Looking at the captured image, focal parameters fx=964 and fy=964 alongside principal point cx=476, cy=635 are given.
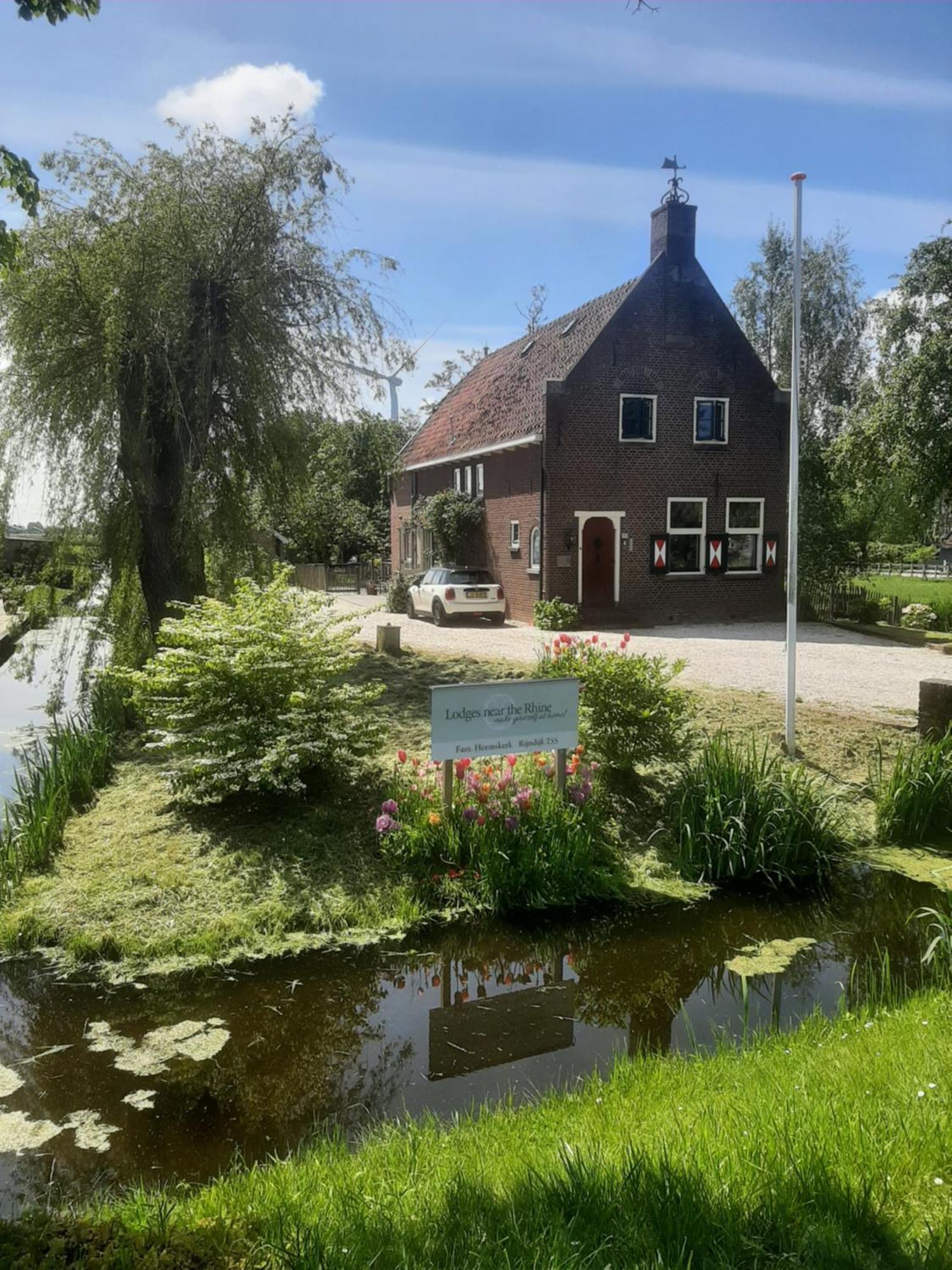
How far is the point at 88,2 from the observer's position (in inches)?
162

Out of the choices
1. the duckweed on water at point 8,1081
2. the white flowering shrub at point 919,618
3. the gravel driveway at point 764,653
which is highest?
the white flowering shrub at point 919,618

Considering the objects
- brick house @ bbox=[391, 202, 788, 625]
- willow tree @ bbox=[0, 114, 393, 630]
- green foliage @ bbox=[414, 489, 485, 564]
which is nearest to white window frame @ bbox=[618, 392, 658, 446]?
brick house @ bbox=[391, 202, 788, 625]

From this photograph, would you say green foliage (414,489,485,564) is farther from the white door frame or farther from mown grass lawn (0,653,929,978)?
mown grass lawn (0,653,929,978)

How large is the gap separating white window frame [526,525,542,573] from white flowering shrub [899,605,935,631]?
7848mm

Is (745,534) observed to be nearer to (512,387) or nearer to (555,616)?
(555,616)

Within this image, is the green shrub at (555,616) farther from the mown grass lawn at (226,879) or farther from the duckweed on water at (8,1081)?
the duckweed on water at (8,1081)

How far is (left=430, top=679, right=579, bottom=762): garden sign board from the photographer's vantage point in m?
6.78

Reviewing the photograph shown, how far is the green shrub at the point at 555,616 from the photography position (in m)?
19.5

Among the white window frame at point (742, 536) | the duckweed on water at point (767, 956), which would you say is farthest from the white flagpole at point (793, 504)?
the white window frame at point (742, 536)

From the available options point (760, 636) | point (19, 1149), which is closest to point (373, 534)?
point (760, 636)

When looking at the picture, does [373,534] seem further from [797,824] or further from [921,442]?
[797,824]

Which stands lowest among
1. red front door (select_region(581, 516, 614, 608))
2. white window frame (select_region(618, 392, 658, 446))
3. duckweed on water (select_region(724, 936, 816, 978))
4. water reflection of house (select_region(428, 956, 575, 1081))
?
water reflection of house (select_region(428, 956, 575, 1081))

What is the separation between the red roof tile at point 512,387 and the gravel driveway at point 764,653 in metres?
4.79

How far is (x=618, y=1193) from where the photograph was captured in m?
2.90
